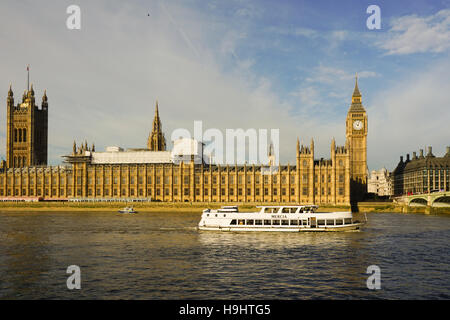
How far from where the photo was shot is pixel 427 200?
459 feet

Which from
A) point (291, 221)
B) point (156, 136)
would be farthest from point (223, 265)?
point (156, 136)

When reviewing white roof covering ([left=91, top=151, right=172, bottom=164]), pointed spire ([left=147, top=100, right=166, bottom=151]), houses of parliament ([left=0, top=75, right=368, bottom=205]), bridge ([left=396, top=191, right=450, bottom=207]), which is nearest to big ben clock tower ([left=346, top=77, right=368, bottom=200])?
houses of parliament ([left=0, top=75, right=368, bottom=205])

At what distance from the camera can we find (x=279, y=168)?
148000 millimetres

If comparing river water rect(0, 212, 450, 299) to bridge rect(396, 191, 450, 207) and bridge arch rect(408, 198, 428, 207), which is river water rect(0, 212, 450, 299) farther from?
bridge arch rect(408, 198, 428, 207)

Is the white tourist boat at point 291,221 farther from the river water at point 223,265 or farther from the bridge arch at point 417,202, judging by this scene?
the bridge arch at point 417,202

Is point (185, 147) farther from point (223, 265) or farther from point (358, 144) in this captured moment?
point (223, 265)

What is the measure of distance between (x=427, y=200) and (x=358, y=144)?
3935cm

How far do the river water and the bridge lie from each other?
71.7m

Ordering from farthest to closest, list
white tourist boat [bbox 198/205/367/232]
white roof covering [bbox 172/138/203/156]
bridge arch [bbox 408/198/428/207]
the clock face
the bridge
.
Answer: the clock face → white roof covering [bbox 172/138/203/156] → bridge arch [bbox 408/198/428/207] → the bridge → white tourist boat [bbox 198/205/367/232]

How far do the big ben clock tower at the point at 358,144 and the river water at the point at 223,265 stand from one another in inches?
3823

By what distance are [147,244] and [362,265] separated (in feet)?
91.4

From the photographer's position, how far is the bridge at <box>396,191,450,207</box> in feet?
441
